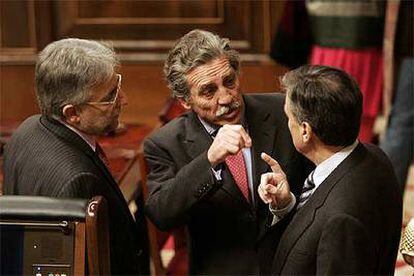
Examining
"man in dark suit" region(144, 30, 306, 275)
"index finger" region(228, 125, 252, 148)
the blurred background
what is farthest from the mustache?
the blurred background

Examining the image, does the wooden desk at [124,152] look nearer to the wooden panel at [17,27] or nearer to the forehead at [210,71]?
the forehead at [210,71]

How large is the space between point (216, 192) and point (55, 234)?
0.65 m

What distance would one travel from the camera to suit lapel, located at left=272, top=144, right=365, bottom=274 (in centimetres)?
223

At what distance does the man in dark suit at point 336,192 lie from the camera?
2.13 metres

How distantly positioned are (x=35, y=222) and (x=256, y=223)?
76 centimetres

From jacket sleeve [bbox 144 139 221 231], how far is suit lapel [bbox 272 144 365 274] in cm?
29

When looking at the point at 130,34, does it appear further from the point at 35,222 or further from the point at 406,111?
the point at 35,222

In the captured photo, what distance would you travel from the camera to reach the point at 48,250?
2.09m

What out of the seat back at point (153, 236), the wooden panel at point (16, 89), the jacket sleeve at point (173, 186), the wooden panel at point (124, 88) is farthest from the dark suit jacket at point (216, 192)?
the wooden panel at point (16, 89)

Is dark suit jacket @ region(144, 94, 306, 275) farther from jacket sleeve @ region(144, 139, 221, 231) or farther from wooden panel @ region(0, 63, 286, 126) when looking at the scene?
wooden panel @ region(0, 63, 286, 126)

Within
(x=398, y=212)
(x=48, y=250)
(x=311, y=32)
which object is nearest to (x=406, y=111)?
(x=311, y=32)

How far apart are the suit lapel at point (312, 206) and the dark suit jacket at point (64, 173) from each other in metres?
0.44

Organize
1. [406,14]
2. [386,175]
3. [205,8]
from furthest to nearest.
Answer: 1. [205,8]
2. [406,14]
3. [386,175]

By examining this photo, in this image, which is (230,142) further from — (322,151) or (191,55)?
(191,55)
